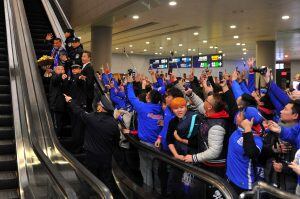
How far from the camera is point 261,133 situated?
12.8 ft

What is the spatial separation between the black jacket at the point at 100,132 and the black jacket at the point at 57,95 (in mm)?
1315

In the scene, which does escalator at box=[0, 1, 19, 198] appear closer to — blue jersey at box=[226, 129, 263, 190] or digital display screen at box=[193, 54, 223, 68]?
blue jersey at box=[226, 129, 263, 190]

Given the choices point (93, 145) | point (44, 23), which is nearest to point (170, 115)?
point (93, 145)

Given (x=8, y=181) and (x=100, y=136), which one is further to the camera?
(x=100, y=136)

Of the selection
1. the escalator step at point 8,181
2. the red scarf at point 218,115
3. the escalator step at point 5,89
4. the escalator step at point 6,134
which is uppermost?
the escalator step at point 5,89

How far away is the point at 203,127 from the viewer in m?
4.24

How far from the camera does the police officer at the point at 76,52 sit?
Answer: 7.06 m

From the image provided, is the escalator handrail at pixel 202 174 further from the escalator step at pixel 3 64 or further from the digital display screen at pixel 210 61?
the digital display screen at pixel 210 61

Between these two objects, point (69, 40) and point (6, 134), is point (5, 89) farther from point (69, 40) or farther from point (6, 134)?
point (69, 40)

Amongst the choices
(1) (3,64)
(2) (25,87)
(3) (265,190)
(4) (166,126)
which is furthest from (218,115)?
(1) (3,64)

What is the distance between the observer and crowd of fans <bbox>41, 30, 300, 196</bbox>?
3.60 meters

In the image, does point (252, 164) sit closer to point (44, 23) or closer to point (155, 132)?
point (155, 132)

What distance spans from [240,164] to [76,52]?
448 centimetres

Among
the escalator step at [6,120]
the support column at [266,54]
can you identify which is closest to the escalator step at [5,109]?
the escalator step at [6,120]
